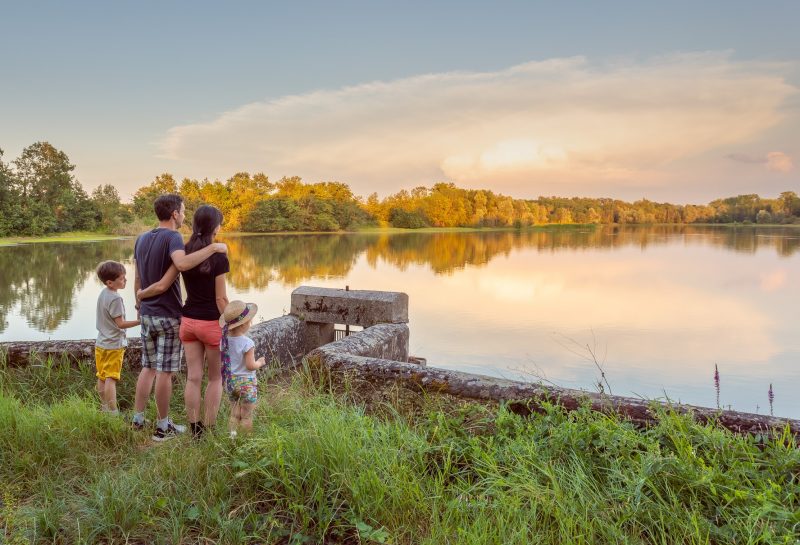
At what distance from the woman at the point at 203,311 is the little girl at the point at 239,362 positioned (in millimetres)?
81

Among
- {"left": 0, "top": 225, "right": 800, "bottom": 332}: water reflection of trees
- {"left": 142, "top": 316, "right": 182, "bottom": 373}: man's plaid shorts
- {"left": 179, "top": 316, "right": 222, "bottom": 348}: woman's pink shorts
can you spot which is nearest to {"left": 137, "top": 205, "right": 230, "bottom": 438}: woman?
{"left": 179, "top": 316, "right": 222, "bottom": 348}: woman's pink shorts

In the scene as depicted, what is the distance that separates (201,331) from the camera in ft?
11.3

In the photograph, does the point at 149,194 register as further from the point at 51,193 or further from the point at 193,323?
the point at 193,323

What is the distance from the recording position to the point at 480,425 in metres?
3.05

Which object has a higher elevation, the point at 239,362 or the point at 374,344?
the point at 239,362

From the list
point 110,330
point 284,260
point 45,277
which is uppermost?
point 110,330

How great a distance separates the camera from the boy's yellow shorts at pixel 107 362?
4.06 metres

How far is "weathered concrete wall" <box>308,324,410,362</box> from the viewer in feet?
13.5

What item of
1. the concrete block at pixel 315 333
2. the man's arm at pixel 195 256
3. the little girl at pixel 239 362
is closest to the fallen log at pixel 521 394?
the little girl at pixel 239 362

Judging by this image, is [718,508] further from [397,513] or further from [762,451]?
[397,513]

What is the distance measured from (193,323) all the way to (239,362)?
0.39 metres

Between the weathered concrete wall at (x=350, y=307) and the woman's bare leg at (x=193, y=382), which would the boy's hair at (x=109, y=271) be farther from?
the weathered concrete wall at (x=350, y=307)

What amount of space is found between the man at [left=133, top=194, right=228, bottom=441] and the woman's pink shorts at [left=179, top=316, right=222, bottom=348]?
0.26 metres

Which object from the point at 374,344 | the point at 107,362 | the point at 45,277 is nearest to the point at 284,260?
the point at 45,277
